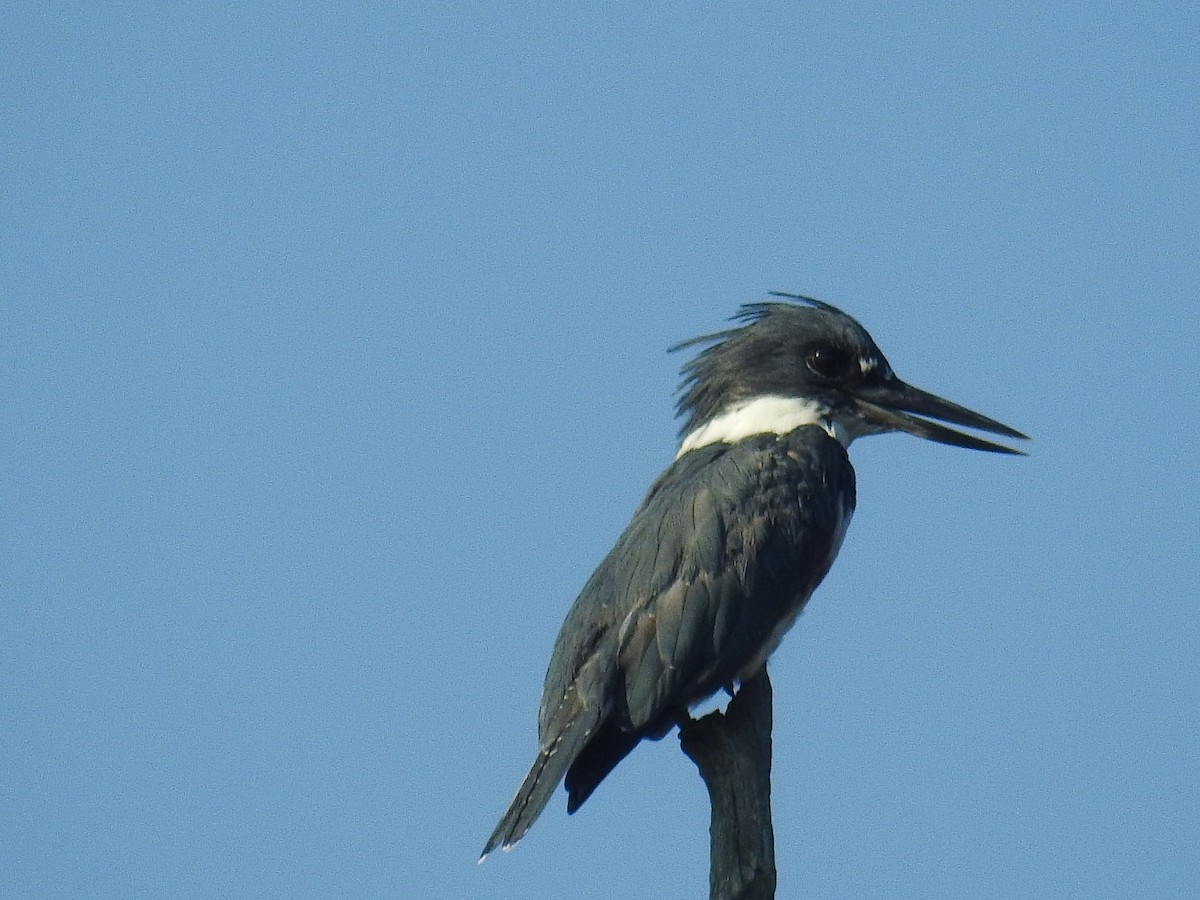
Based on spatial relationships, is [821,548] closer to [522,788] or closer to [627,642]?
[627,642]

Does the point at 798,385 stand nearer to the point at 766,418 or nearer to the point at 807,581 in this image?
the point at 766,418

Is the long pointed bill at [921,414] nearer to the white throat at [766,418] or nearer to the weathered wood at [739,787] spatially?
the white throat at [766,418]

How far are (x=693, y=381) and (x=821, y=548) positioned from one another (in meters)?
1.04

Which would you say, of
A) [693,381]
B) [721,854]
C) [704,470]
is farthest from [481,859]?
[693,381]

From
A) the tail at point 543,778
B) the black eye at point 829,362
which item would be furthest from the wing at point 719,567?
the black eye at point 829,362

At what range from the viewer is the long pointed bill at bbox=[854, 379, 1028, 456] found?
272 inches

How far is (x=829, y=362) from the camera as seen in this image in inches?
269

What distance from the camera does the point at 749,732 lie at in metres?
5.58

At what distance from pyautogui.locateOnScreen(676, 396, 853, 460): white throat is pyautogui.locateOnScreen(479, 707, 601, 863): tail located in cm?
143

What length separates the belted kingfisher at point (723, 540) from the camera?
225 inches

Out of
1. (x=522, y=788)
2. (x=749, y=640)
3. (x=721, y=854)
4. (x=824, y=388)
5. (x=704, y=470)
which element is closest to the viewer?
(x=721, y=854)

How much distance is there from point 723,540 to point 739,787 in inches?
35.5

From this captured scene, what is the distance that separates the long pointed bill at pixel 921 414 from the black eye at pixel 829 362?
120 mm

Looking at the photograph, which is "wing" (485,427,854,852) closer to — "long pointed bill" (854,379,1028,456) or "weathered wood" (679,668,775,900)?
"weathered wood" (679,668,775,900)
